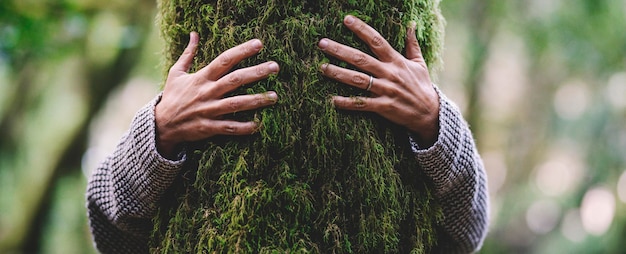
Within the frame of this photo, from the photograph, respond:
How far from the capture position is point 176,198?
1.53m

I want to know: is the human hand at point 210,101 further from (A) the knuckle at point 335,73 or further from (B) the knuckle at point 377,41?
(B) the knuckle at point 377,41

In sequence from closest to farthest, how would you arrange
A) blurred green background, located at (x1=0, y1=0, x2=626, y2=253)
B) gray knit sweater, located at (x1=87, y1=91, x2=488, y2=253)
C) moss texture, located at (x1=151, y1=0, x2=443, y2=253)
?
moss texture, located at (x1=151, y1=0, x2=443, y2=253)
gray knit sweater, located at (x1=87, y1=91, x2=488, y2=253)
blurred green background, located at (x1=0, y1=0, x2=626, y2=253)

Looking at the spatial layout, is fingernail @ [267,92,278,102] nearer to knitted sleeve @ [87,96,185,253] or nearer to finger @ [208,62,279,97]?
finger @ [208,62,279,97]

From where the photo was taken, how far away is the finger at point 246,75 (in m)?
1.41

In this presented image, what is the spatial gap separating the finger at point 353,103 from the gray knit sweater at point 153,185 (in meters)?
0.19

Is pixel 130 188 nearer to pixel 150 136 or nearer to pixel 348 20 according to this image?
pixel 150 136

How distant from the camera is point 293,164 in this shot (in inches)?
56.5

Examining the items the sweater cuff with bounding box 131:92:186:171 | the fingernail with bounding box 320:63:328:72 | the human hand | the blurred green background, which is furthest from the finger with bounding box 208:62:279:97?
the blurred green background

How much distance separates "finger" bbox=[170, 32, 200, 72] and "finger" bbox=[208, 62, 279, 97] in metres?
0.16

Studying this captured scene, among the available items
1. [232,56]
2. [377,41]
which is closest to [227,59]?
[232,56]

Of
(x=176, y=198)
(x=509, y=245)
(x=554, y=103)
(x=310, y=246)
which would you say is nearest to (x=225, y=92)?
(x=176, y=198)

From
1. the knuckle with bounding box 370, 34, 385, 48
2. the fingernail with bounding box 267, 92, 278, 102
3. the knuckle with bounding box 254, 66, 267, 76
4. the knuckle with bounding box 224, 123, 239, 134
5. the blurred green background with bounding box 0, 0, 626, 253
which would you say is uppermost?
the knuckle with bounding box 370, 34, 385, 48

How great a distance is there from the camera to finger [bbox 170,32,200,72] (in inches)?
60.2

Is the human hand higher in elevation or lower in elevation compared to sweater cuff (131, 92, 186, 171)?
Answer: higher
